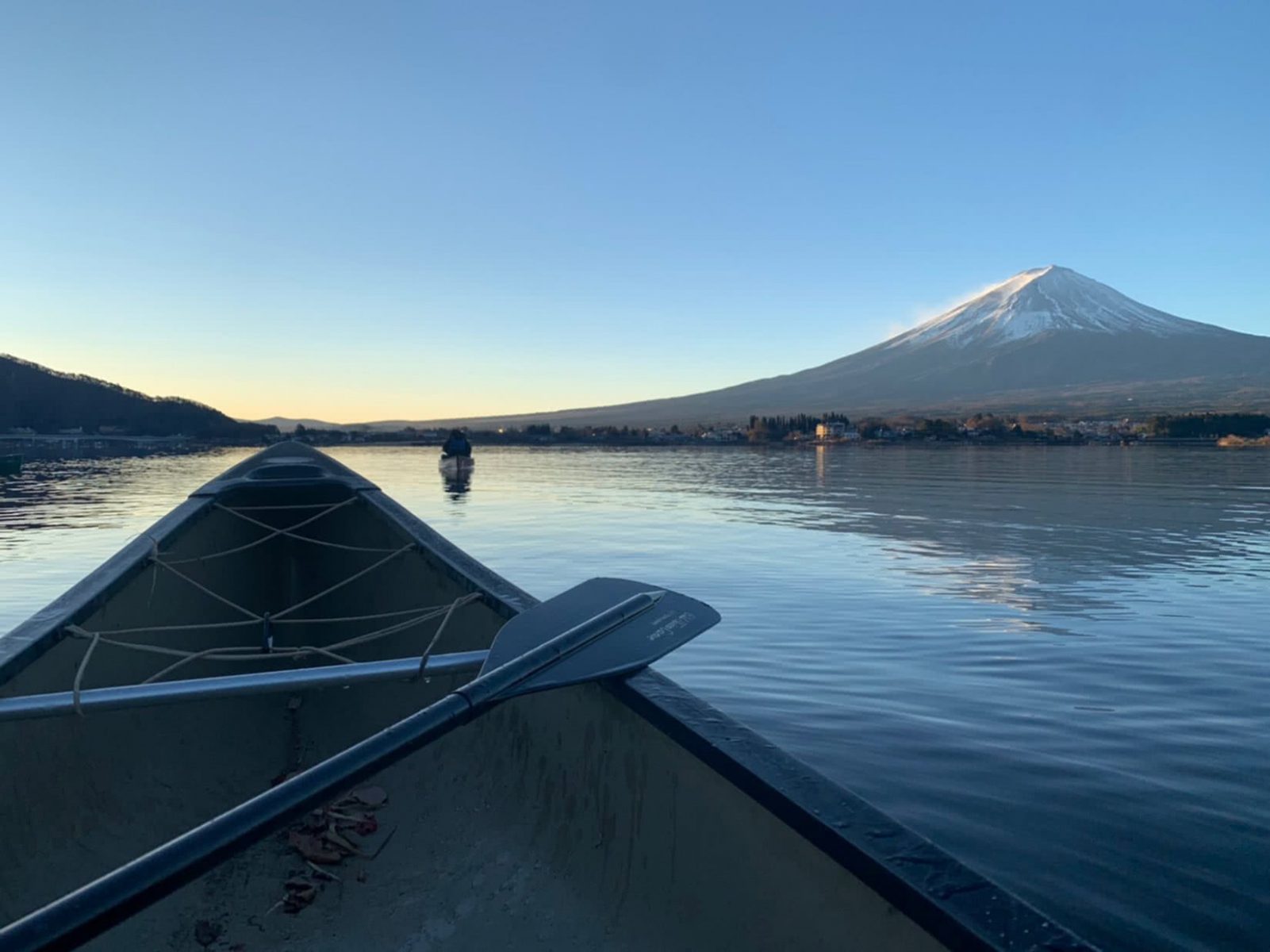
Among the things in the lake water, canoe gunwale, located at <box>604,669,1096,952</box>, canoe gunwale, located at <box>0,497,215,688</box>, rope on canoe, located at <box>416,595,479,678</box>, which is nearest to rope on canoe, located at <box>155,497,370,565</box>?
canoe gunwale, located at <box>0,497,215,688</box>

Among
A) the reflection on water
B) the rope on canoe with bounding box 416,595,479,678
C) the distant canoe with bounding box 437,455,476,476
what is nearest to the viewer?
the rope on canoe with bounding box 416,595,479,678

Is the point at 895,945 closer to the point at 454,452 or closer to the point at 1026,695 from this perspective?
the point at 1026,695

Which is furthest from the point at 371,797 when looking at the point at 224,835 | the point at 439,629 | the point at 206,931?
the point at 224,835

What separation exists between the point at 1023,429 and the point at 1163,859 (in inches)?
4857

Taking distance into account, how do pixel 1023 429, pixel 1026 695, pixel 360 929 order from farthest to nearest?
pixel 1023 429 < pixel 1026 695 < pixel 360 929

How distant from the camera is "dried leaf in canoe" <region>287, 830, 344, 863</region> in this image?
3443mm

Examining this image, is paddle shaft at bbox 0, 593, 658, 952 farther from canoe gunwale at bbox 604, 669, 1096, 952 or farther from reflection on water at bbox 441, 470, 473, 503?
reflection on water at bbox 441, 470, 473, 503

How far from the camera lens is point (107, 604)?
13.5ft

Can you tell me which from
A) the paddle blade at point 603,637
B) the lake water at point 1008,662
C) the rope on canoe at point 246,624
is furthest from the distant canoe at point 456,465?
the paddle blade at point 603,637

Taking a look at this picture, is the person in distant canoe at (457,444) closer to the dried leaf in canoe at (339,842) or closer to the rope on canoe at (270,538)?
the rope on canoe at (270,538)

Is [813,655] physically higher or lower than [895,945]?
lower

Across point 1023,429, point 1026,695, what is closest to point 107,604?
point 1026,695

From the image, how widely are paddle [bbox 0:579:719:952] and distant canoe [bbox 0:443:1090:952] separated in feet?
0.33

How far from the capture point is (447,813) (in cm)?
358
